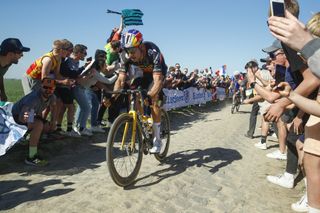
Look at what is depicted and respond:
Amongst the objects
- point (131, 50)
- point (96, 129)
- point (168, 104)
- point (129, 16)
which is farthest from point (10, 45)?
point (168, 104)

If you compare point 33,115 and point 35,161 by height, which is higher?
point 33,115

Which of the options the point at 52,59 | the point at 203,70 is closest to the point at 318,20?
the point at 52,59

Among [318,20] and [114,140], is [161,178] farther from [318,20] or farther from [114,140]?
[318,20]

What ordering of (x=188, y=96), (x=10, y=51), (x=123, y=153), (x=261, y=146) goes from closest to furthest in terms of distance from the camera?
(x=123, y=153) < (x=10, y=51) < (x=261, y=146) < (x=188, y=96)

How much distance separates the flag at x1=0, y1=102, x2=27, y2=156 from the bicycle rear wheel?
60.0 inches

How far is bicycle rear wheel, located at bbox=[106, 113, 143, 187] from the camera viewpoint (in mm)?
4138

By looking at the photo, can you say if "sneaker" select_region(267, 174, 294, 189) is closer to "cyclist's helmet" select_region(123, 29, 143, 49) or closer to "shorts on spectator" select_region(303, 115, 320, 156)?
"shorts on spectator" select_region(303, 115, 320, 156)

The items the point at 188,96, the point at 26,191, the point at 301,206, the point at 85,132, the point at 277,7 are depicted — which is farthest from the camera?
the point at 188,96

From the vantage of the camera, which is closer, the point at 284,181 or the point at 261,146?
the point at 284,181

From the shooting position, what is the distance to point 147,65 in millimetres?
5406

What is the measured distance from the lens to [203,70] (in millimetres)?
24812

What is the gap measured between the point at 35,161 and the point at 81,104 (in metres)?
2.61

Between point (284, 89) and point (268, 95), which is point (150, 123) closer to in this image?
point (268, 95)

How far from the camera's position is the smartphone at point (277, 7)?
72.5 inches
